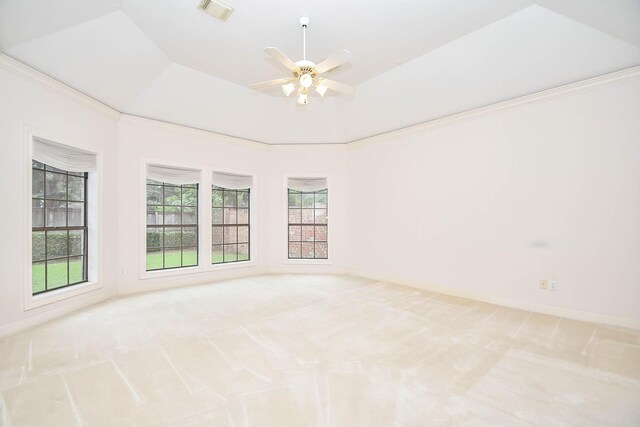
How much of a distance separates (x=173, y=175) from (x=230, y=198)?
1.26 meters

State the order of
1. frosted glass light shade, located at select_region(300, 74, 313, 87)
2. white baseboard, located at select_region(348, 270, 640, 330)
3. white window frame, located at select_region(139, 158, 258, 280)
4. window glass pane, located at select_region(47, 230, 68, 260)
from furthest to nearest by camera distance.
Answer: white window frame, located at select_region(139, 158, 258, 280) < window glass pane, located at select_region(47, 230, 68, 260) < white baseboard, located at select_region(348, 270, 640, 330) < frosted glass light shade, located at select_region(300, 74, 313, 87)

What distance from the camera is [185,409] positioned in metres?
1.87

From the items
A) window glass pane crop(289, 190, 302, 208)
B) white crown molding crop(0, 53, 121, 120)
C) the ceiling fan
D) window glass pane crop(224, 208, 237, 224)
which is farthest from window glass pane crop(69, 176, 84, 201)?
window glass pane crop(289, 190, 302, 208)

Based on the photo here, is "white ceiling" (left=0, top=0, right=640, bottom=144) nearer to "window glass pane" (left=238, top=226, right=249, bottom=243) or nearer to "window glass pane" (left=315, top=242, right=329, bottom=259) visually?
"window glass pane" (left=238, top=226, right=249, bottom=243)

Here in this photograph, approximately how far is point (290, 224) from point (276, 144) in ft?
5.74

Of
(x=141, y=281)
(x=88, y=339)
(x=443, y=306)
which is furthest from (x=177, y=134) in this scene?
(x=443, y=306)

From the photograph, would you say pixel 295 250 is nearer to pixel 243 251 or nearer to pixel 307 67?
pixel 243 251

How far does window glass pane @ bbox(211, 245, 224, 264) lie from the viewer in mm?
5504

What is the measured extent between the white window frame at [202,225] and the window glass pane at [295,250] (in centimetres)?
75

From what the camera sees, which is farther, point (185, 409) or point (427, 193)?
point (427, 193)

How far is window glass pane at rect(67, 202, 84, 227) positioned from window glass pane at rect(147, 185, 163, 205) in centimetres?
97

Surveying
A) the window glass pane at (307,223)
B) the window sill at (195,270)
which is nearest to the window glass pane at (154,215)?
the window sill at (195,270)

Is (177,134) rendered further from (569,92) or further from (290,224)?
(569,92)

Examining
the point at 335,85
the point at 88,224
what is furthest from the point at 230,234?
the point at 335,85
